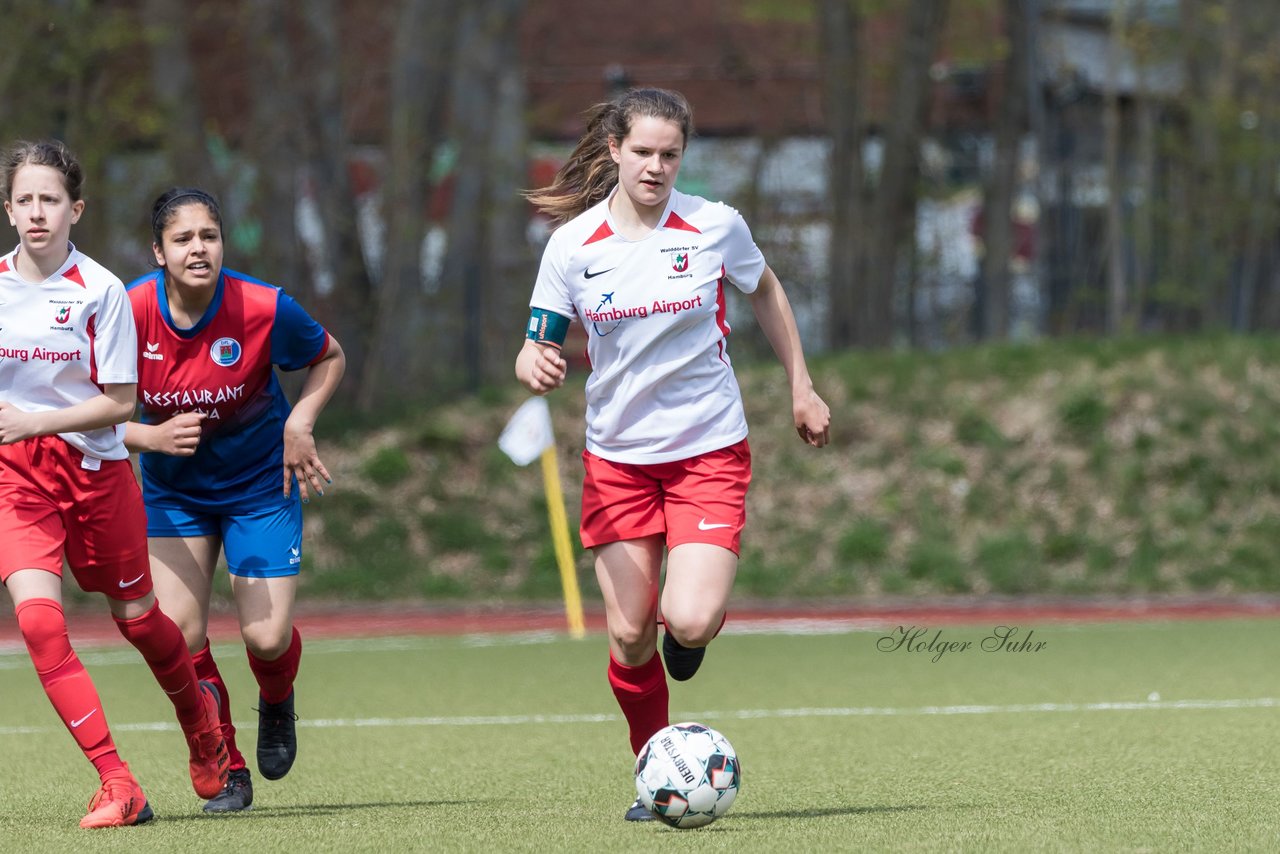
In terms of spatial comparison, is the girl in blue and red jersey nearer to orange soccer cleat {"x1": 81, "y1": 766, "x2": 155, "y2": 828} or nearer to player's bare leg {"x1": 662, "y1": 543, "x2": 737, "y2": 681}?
orange soccer cleat {"x1": 81, "y1": 766, "x2": 155, "y2": 828}

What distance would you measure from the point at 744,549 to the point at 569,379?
121 inches

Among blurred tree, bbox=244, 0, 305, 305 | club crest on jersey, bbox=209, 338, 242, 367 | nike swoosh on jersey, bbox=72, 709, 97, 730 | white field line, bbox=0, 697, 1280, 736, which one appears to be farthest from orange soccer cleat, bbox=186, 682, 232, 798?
blurred tree, bbox=244, 0, 305, 305

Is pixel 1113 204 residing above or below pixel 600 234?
below

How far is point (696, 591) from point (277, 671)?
5.07 ft

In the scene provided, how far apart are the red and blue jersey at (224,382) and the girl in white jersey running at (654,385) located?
0.90 metres

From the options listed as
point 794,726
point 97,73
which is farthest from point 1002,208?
point 794,726

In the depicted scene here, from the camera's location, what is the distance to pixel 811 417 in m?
5.73

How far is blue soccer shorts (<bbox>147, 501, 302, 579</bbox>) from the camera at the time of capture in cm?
612

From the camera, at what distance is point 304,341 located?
20.0 ft

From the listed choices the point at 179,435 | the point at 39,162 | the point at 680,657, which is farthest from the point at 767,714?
the point at 39,162

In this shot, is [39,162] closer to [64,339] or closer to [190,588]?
[64,339]

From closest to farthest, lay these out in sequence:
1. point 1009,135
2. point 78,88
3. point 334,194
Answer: point 78,88 < point 334,194 < point 1009,135

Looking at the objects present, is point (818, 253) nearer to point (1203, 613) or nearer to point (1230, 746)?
point (1203, 613)

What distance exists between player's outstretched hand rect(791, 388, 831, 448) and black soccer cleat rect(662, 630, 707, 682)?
72 centimetres
